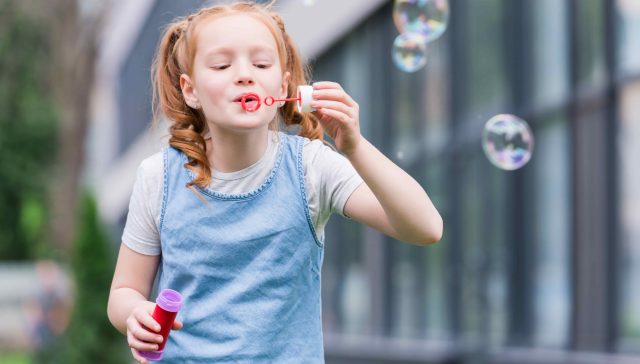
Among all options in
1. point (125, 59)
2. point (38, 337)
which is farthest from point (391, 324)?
point (125, 59)

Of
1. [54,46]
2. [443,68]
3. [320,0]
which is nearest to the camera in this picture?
[443,68]

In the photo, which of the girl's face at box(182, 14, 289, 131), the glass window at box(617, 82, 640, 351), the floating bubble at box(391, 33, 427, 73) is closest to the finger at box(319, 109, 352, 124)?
the girl's face at box(182, 14, 289, 131)

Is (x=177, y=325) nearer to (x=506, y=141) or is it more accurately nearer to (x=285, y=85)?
(x=285, y=85)

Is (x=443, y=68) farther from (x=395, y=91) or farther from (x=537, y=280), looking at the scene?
(x=537, y=280)

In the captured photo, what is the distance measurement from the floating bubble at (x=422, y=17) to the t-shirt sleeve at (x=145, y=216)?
194cm

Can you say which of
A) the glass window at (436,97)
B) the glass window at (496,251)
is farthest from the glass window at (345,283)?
the glass window at (496,251)

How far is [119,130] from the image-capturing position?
20000 millimetres

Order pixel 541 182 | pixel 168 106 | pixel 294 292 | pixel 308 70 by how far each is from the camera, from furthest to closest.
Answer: pixel 541 182 → pixel 308 70 → pixel 168 106 → pixel 294 292

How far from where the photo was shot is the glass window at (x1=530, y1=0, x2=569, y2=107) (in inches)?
333

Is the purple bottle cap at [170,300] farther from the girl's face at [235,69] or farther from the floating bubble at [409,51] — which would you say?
the floating bubble at [409,51]

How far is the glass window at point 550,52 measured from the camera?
8453mm

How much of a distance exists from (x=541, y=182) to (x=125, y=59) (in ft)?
39.0

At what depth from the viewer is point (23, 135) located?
85.2 feet

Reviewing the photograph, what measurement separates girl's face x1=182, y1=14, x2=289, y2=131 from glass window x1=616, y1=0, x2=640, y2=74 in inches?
213
